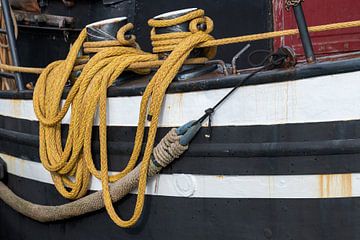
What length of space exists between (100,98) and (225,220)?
3.13 ft

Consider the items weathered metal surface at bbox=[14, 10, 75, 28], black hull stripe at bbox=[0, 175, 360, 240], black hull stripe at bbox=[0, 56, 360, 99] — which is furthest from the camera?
weathered metal surface at bbox=[14, 10, 75, 28]

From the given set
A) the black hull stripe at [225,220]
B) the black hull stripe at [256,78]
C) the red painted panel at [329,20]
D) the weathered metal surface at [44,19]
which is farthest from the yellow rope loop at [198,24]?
the weathered metal surface at [44,19]

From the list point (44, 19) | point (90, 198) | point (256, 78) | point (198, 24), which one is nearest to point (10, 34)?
point (44, 19)

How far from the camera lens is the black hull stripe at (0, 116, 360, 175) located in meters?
2.44

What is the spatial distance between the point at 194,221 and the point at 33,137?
4.27 ft

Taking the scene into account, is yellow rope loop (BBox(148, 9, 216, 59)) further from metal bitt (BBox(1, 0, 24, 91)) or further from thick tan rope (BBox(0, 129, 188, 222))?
metal bitt (BBox(1, 0, 24, 91))

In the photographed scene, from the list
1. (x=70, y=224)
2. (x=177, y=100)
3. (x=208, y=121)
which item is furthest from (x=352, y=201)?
(x=70, y=224)

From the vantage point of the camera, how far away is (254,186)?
267 centimetres

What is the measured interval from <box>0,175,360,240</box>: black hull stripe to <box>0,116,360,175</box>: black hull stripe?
16cm

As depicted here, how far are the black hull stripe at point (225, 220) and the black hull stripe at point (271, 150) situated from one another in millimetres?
161

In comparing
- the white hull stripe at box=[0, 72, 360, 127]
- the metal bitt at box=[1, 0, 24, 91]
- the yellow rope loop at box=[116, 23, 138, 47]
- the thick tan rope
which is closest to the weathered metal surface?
the metal bitt at box=[1, 0, 24, 91]

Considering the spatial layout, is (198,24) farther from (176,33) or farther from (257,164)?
(257,164)

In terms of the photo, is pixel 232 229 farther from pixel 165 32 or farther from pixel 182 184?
pixel 165 32

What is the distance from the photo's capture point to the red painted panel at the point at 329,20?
3717 mm
